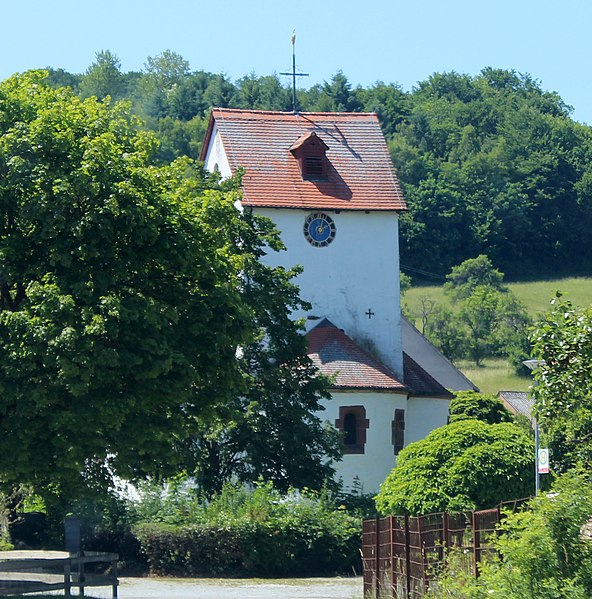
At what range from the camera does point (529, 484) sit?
28.2 metres

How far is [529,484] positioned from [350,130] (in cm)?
2381

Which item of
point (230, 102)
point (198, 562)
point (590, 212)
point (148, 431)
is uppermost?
point (230, 102)

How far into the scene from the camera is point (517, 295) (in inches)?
4218

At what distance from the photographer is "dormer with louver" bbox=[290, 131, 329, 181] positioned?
155 feet

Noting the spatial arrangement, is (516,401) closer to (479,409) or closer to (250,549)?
(479,409)

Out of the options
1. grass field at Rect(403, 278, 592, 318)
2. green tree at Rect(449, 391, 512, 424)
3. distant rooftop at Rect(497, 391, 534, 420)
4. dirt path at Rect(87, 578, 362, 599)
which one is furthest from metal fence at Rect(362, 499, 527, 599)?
grass field at Rect(403, 278, 592, 318)

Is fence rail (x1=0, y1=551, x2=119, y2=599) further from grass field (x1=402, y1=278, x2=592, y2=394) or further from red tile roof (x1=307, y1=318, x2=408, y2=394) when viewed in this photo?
grass field (x1=402, y1=278, x2=592, y2=394)

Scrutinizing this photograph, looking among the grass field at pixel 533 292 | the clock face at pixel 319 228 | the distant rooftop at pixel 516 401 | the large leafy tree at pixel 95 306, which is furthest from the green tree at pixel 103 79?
the large leafy tree at pixel 95 306

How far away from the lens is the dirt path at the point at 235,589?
26.6 metres

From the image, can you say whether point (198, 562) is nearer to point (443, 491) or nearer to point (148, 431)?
point (443, 491)

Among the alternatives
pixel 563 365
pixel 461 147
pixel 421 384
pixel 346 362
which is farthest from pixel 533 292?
pixel 563 365

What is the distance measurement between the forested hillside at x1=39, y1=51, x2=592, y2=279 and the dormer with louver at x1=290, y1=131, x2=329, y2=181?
56.9 m

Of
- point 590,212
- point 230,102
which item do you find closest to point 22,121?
point 590,212

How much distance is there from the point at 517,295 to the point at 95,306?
3419 inches
